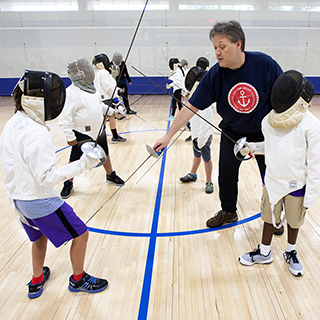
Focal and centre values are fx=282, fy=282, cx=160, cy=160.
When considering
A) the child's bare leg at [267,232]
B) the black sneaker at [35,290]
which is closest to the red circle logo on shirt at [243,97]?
the child's bare leg at [267,232]

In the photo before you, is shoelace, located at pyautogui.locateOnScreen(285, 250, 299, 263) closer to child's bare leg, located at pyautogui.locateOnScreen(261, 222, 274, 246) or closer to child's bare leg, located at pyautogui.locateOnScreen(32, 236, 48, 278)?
child's bare leg, located at pyautogui.locateOnScreen(261, 222, 274, 246)

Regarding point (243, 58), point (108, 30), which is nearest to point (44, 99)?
point (243, 58)

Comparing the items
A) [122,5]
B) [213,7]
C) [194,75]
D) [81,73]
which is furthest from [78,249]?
[213,7]

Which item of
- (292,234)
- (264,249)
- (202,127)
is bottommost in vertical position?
(264,249)

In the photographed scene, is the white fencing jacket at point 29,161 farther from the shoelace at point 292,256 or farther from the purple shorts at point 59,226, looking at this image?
the shoelace at point 292,256

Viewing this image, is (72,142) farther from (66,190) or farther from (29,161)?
(29,161)

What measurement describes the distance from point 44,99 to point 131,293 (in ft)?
4.03

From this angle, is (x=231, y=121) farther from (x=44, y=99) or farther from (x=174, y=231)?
(x=44, y=99)

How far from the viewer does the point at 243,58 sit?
1796mm

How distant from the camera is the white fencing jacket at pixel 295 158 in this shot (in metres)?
1.47

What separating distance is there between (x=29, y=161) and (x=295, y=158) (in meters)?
1.35

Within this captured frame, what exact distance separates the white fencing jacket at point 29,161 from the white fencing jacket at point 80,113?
1.26m

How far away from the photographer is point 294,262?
185 cm

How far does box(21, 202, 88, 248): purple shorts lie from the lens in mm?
1475
